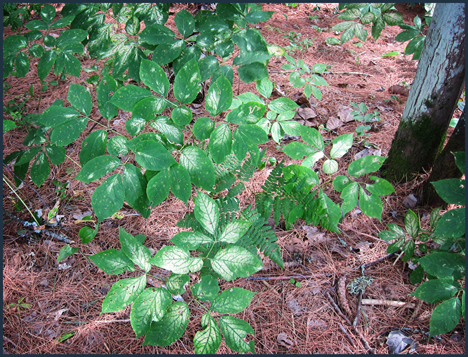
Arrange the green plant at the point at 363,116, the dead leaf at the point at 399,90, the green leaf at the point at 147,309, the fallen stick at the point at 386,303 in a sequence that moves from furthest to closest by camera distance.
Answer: the dead leaf at the point at 399,90 < the green plant at the point at 363,116 < the fallen stick at the point at 386,303 < the green leaf at the point at 147,309

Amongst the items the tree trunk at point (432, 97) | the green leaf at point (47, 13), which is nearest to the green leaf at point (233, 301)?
the green leaf at point (47, 13)

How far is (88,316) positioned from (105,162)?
1.10 meters

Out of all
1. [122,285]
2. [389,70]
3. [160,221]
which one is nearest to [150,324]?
[122,285]

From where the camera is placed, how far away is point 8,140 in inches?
103

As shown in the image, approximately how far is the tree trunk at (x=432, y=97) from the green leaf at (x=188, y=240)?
177 cm

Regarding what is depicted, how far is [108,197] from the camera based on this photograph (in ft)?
3.60

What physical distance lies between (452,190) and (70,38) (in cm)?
174

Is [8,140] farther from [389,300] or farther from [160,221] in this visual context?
[389,300]

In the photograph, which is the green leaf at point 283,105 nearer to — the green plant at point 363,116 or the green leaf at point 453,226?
the green leaf at point 453,226

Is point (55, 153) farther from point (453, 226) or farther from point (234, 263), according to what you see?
point (453, 226)

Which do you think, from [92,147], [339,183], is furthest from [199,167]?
Result: [339,183]

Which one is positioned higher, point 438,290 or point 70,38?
point 70,38

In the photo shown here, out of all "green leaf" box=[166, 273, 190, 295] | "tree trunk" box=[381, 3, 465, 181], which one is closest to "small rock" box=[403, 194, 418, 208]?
"tree trunk" box=[381, 3, 465, 181]

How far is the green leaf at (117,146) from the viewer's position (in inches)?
45.5
